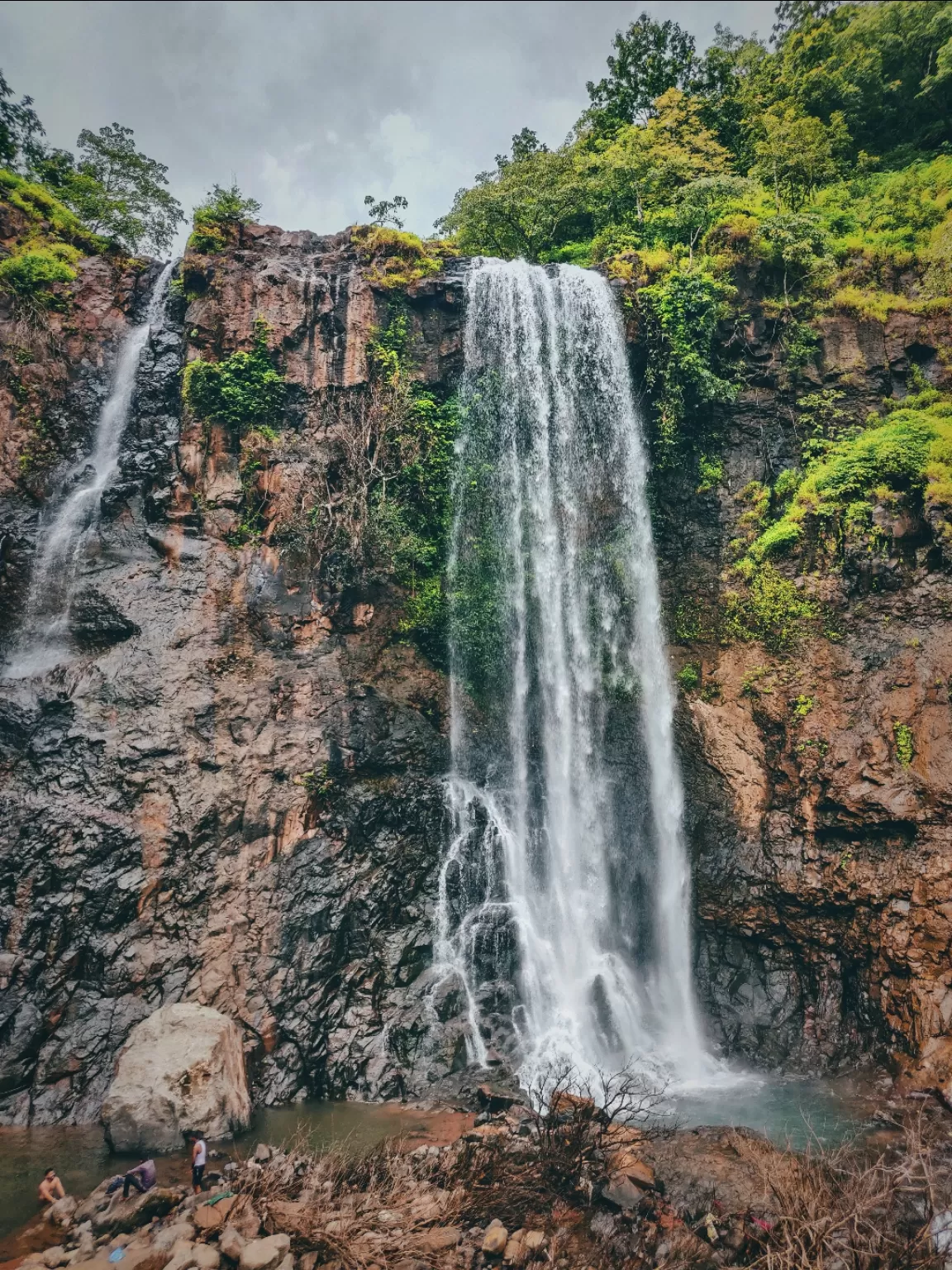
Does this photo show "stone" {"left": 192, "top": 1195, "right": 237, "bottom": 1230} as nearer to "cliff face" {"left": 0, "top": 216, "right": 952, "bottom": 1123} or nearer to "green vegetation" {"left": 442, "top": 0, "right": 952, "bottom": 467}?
"cliff face" {"left": 0, "top": 216, "right": 952, "bottom": 1123}

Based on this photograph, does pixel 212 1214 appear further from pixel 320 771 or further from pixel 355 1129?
pixel 320 771

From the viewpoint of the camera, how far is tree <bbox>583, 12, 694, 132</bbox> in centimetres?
2461

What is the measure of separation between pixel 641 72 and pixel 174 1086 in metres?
32.9

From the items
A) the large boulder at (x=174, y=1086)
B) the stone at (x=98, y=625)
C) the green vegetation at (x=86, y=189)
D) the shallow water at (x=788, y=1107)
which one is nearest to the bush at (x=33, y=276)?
the green vegetation at (x=86, y=189)

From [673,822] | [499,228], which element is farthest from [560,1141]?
[499,228]

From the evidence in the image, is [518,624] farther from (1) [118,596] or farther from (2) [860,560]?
(1) [118,596]

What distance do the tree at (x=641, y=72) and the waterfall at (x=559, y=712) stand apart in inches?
483

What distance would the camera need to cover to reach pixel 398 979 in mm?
12617

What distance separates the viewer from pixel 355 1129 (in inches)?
389

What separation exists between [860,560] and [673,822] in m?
6.75

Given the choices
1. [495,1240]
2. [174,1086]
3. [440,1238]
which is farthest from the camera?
[174,1086]

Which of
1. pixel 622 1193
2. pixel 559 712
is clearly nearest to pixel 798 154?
pixel 559 712

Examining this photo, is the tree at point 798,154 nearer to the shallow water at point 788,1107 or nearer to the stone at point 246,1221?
the shallow water at point 788,1107

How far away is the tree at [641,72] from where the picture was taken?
80.7 ft
